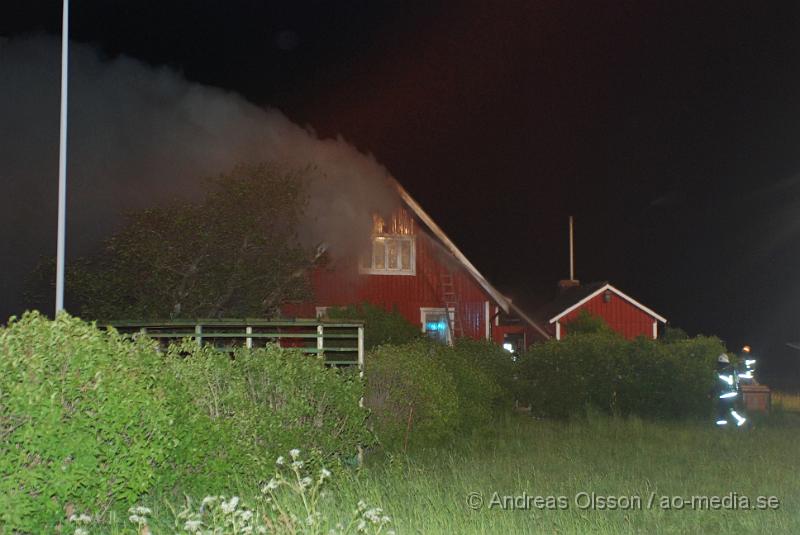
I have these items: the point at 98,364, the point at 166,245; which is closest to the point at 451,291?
the point at 166,245

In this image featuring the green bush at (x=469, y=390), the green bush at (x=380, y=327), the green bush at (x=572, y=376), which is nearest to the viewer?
the green bush at (x=469, y=390)

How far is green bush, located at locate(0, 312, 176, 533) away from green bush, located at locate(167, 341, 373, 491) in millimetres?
908

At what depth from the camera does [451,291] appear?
87.6 feet

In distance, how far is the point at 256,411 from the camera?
8.65m

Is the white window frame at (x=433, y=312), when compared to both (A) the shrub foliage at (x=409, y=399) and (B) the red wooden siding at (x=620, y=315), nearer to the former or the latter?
(B) the red wooden siding at (x=620, y=315)

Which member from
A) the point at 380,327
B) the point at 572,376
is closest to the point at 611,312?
the point at 572,376

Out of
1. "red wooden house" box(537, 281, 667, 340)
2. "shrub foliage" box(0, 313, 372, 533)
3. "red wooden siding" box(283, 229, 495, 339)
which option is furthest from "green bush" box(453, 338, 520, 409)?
"red wooden house" box(537, 281, 667, 340)

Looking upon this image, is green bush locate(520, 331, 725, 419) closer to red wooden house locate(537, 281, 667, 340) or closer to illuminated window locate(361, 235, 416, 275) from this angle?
illuminated window locate(361, 235, 416, 275)

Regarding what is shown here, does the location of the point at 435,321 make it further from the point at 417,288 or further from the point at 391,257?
the point at 391,257

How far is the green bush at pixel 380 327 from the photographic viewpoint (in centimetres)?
1888

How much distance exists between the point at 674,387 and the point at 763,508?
9.29 metres

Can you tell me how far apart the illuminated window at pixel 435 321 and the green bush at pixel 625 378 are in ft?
28.1

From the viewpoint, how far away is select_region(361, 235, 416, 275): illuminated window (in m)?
26.2

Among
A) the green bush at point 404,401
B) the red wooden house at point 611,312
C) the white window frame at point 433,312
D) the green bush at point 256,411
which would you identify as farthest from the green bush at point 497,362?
the red wooden house at point 611,312
